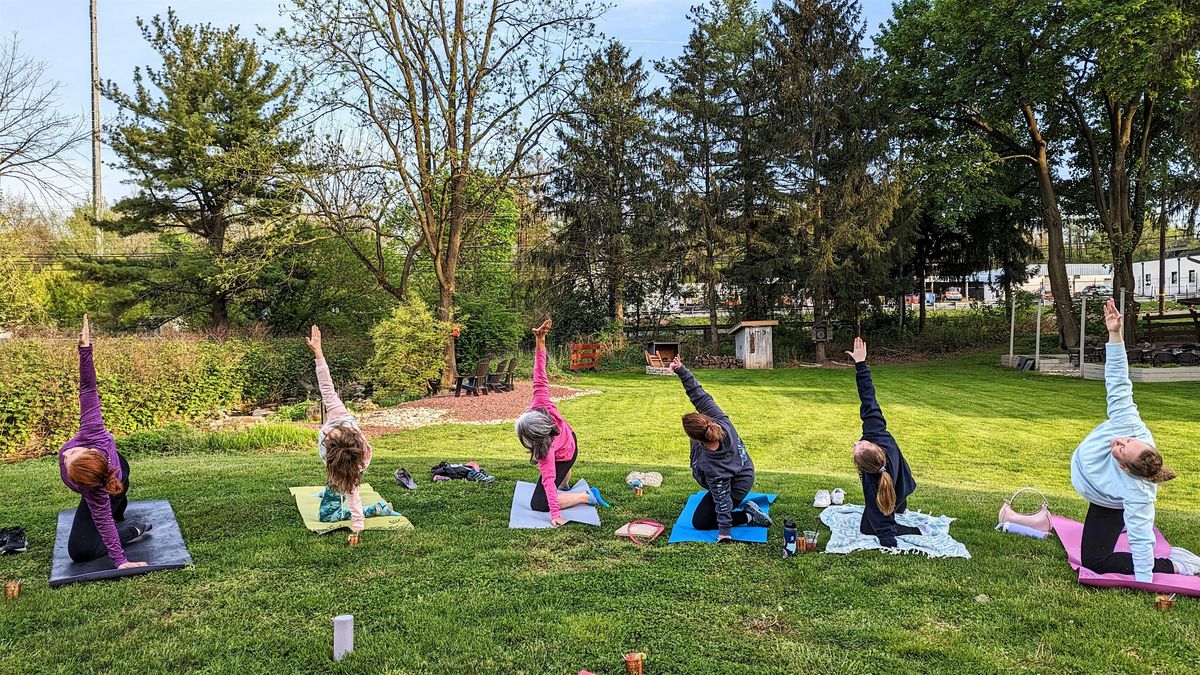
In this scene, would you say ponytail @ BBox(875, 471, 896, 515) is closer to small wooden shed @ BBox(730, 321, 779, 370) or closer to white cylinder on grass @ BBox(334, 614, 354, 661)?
white cylinder on grass @ BBox(334, 614, 354, 661)

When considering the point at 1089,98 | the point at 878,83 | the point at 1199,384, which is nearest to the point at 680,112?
the point at 878,83

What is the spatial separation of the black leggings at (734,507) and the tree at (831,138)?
1879 cm

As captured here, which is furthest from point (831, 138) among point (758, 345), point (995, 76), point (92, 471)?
point (92, 471)

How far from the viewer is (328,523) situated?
230 inches

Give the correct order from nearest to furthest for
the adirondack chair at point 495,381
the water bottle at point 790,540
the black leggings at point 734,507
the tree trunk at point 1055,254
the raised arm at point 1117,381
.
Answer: the raised arm at point 1117,381 < the water bottle at point 790,540 < the black leggings at point 734,507 < the adirondack chair at point 495,381 < the tree trunk at point 1055,254

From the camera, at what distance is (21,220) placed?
22109mm

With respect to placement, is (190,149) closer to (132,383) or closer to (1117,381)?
(132,383)

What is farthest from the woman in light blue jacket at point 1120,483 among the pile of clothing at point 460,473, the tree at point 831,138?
the tree at point 831,138

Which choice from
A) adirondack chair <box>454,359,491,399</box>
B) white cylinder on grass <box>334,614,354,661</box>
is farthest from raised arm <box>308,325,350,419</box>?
adirondack chair <box>454,359,491,399</box>

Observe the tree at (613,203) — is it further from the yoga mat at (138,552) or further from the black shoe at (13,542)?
the black shoe at (13,542)

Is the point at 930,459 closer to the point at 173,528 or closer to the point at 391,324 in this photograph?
the point at 173,528

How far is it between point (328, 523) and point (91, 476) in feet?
5.86

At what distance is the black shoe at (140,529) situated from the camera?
5.37 metres

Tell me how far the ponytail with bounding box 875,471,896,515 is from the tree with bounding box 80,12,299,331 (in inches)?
734
